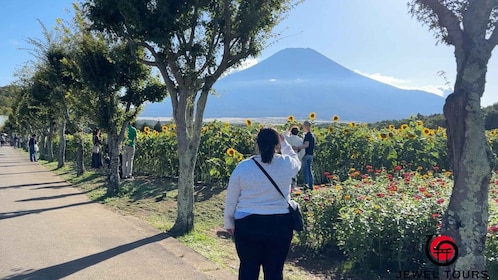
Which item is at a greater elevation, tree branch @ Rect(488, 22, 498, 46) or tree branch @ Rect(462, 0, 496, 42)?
tree branch @ Rect(462, 0, 496, 42)

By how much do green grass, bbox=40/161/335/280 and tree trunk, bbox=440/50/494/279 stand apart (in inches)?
91.4

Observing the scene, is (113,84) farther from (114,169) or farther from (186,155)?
(186,155)

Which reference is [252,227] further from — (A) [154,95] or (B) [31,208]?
(A) [154,95]

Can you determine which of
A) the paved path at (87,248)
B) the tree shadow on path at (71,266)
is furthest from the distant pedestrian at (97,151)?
the tree shadow on path at (71,266)

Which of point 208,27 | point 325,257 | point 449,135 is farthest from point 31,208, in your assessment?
point 449,135

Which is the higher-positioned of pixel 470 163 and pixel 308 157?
pixel 470 163

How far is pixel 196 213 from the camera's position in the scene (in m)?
8.97

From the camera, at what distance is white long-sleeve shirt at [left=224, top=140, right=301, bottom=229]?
3.64 m

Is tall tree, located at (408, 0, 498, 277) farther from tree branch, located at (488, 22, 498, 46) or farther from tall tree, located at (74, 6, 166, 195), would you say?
tall tree, located at (74, 6, 166, 195)

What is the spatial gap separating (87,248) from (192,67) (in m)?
3.24

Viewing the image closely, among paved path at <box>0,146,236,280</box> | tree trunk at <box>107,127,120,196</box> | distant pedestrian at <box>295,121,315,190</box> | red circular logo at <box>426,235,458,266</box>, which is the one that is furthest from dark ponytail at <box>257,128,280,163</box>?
tree trunk at <box>107,127,120,196</box>

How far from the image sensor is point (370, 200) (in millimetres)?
5961

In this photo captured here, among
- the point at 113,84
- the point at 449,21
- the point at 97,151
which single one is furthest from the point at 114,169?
the point at 449,21

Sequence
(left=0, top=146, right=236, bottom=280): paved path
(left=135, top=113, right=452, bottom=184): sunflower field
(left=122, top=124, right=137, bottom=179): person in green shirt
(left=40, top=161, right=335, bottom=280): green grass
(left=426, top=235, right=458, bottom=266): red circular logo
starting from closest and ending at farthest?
(left=426, top=235, right=458, bottom=266): red circular logo → (left=0, top=146, right=236, bottom=280): paved path → (left=40, top=161, right=335, bottom=280): green grass → (left=135, top=113, right=452, bottom=184): sunflower field → (left=122, top=124, right=137, bottom=179): person in green shirt
